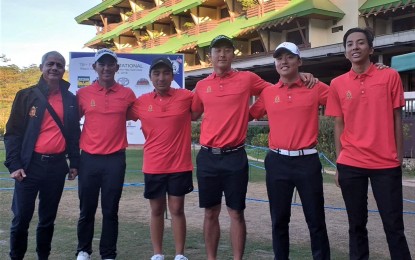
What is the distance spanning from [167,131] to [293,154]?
1.43 metres

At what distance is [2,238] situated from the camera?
6531 mm

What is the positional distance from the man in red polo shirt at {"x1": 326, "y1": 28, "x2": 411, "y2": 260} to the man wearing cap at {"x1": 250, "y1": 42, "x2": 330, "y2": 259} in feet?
0.77

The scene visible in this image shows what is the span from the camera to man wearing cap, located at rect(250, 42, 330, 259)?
15.2 ft

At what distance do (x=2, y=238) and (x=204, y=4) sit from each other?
28.9 m

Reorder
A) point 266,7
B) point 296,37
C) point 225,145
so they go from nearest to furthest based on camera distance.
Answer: point 225,145 → point 266,7 → point 296,37

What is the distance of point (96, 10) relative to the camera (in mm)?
46562

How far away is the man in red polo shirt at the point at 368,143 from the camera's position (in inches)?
171

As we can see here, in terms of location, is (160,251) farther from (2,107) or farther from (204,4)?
(2,107)

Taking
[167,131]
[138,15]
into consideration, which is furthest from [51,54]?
[138,15]

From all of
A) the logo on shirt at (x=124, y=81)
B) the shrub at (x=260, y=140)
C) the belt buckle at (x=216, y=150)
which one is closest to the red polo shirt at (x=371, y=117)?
the belt buckle at (x=216, y=150)

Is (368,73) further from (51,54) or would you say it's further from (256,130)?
(256,130)

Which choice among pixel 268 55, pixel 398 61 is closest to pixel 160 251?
pixel 398 61

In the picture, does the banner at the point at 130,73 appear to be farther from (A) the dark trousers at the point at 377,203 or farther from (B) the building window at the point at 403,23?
(B) the building window at the point at 403,23

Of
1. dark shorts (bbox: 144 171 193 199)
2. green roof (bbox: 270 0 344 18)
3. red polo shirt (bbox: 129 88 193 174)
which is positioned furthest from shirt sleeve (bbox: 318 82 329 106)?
green roof (bbox: 270 0 344 18)
